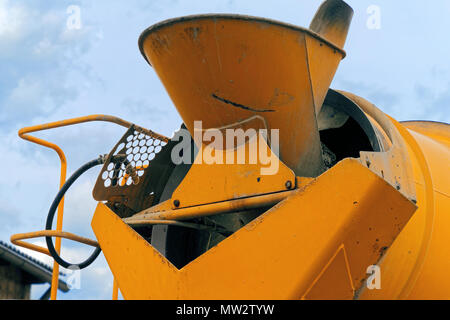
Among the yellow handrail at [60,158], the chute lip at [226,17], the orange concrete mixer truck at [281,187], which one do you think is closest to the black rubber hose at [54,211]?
the yellow handrail at [60,158]

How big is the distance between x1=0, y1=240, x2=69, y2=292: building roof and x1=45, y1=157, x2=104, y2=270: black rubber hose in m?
7.63

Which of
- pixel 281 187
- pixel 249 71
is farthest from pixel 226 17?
pixel 281 187

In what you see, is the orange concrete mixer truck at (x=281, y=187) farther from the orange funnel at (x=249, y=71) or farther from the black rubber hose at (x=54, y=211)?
the black rubber hose at (x=54, y=211)

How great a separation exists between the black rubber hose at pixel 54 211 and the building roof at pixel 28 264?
25.0ft

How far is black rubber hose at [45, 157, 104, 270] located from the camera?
3.36 meters

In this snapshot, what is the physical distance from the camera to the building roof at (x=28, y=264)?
10560 mm
